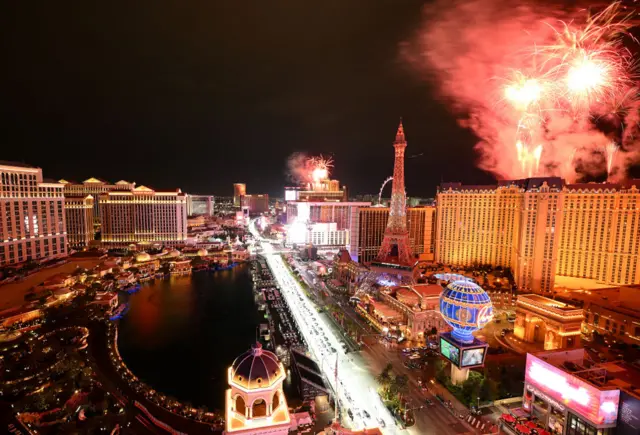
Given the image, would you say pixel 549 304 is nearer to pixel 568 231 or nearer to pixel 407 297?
pixel 407 297

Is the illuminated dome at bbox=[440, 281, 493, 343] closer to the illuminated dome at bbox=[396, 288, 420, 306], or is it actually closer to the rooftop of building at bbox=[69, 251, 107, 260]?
the illuminated dome at bbox=[396, 288, 420, 306]

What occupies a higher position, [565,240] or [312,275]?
[565,240]

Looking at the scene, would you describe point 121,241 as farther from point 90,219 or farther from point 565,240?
point 565,240

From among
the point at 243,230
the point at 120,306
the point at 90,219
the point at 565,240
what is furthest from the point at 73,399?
the point at 243,230

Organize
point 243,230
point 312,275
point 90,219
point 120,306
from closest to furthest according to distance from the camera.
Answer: point 120,306 → point 312,275 → point 90,219 → point 243,230

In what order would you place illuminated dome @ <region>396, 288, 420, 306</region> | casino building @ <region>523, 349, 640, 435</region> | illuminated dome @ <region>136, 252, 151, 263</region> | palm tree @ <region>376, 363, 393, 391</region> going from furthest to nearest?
illuminated dome @ <region>136, 252, 151, 263</region> < illuminated dome @ <region>396, 288, 420, 306</region> < palm tree @ <region>376, 363, 393, 391</region> < casino building @ <region>523, 349, 640, 435</region>

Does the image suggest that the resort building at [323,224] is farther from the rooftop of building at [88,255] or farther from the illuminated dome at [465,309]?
the illuminated dome at [465,309]

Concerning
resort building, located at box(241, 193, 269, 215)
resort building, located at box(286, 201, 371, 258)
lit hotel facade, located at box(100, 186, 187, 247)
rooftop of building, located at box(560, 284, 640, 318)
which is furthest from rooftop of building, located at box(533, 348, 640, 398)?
resort building, located at box(241, 193, 269, 215)
